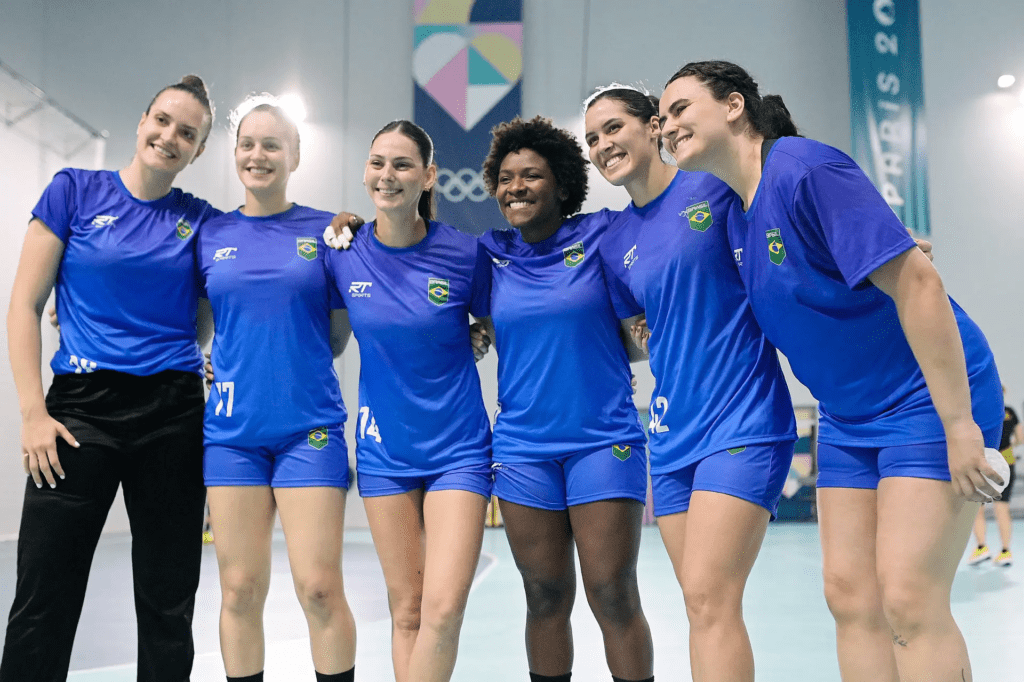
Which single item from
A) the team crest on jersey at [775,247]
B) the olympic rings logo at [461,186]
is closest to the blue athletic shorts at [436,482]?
the team crest on jersey at [775,247]

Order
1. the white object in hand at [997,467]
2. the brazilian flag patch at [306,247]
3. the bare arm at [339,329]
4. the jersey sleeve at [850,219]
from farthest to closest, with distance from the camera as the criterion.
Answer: the bare arm at [339,329] → the brazilian flag patch at [306,247] → the jersey sleeve at [850,219] → the white object in hand at [997,467]

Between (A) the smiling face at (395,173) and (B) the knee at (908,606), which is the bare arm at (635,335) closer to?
(A) the smiling face at (395,173)

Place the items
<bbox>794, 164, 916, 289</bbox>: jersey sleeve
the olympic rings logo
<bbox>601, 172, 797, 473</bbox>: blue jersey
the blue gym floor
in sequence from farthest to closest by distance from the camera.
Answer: the olympic rings logo, the blue gym floor, <bbox>601, 172, 797, 473</bbox>: blue jersey, <bbox>794, 164, 916, 289</bbox>: jersey sleeve

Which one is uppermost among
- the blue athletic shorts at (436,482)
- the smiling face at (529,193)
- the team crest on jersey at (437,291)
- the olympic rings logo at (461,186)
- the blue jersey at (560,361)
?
the olympic rings logo at (461,186)

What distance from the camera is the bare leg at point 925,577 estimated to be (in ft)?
7.33

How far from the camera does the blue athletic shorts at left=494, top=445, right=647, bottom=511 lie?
121 inches

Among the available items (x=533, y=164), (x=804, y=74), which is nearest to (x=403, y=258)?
(x=533, y=164)

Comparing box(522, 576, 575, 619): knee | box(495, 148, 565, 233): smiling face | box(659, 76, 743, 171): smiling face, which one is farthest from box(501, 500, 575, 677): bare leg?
box(659, 76, 743, 171): smiling face

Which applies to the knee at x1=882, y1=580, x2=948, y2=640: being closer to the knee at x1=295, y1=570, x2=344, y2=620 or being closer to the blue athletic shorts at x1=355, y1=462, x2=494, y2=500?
the blue athletic shorts at x1=355, y1=462, x2=494, y2=500

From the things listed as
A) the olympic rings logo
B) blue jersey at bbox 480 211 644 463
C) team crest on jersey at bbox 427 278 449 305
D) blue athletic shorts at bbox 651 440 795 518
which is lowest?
blue athletic shorts at bbox 651 440 795 518

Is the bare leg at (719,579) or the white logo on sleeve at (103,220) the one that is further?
the white logo on sleeve at (103,220)

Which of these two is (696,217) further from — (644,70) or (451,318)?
(644,70)

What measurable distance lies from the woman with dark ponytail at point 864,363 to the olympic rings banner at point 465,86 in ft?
35.0

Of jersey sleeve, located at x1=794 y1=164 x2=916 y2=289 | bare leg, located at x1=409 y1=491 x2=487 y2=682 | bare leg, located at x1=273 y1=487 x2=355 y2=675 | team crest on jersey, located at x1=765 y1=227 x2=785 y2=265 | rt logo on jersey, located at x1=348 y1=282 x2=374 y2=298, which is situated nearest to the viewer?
jersey sleeve, located at x1=794 y1=164 x2=916 y2=289
